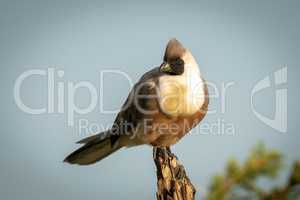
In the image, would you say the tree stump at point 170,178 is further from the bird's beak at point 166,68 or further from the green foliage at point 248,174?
the green foliage at point 248,174

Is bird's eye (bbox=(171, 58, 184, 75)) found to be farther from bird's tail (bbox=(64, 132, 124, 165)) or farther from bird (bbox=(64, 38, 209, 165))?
bird's tail (bbox=(64, 132, 124, 165))

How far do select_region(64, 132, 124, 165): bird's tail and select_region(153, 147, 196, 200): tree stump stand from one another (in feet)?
0.76

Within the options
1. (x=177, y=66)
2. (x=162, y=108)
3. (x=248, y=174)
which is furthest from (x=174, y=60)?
(x=248, y=174)

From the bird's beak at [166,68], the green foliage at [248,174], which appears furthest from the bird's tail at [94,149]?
the green foliage at [248,174]

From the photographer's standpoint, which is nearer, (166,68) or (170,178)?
(166,68)

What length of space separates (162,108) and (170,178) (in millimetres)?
395

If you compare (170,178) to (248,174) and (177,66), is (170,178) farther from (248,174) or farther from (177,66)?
(248,174)

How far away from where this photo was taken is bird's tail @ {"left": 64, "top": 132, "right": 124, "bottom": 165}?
2137 millimetres

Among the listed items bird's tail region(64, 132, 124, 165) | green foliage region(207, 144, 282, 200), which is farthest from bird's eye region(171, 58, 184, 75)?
green foliage region(207, 144, 282, 200)

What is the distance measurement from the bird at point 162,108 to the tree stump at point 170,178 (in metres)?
0.13

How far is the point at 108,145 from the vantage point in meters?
2.16

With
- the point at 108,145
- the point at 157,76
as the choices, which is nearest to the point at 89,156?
the point at 108,145

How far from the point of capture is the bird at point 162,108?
1992mm

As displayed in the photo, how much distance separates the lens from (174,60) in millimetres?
2021
